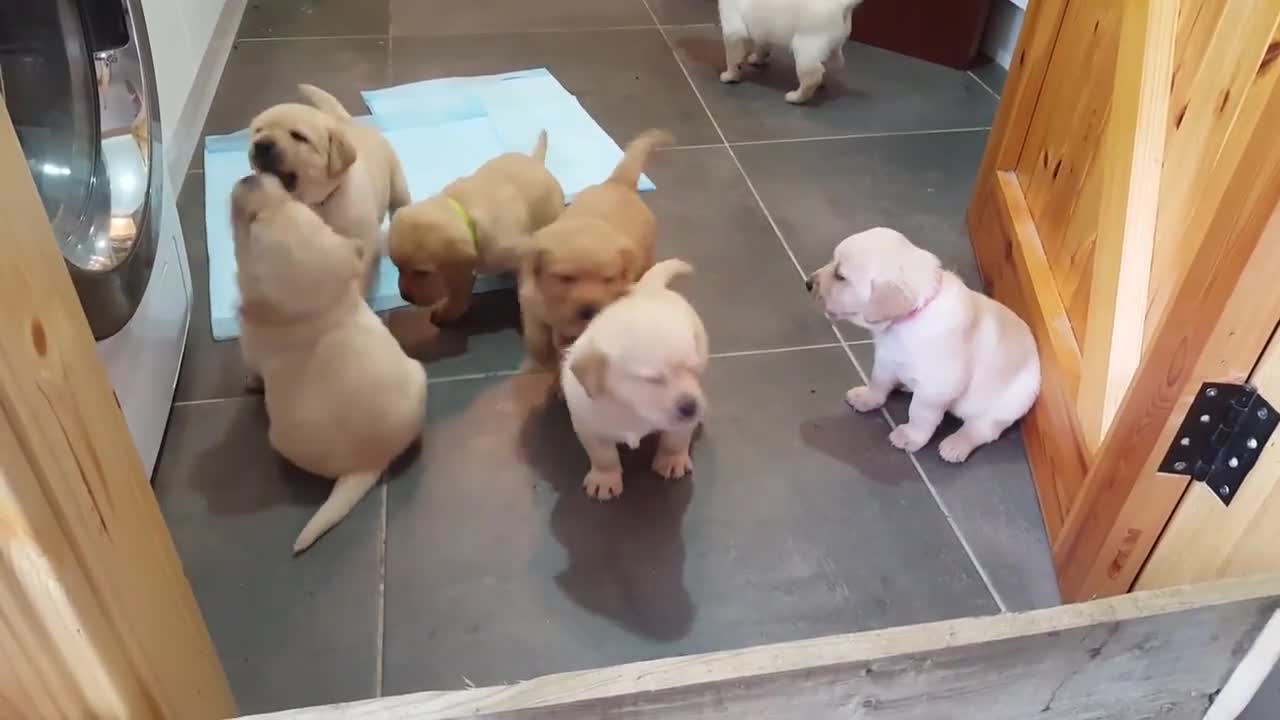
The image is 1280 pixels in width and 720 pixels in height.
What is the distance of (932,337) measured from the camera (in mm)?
1417

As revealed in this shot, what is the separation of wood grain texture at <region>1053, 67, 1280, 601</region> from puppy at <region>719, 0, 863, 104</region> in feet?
5.17

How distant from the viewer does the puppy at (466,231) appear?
1.66 m

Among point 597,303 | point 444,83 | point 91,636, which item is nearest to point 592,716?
point 91,636

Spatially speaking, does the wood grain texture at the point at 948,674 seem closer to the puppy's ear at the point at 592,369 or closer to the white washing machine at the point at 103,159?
the puppy's ear at the point at 592,369

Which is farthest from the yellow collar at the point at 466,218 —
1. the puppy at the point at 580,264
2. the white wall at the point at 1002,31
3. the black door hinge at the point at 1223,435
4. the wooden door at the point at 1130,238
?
the white wall at the point at 1002,31

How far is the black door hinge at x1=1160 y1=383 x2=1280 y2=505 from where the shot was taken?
3.32ft

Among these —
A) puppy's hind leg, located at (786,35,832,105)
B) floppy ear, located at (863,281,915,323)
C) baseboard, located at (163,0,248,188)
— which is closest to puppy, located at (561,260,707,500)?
floppy ear, located at (863,281,915,323)

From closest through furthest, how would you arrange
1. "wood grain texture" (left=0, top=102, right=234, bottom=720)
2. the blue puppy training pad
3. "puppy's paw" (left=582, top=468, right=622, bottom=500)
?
1. "wood grain texture" (left=0, top=102, right=234, bottom=720)
2. "puppy's paw" (left=582, top=468, right=622, bottom=500)
3. the blue puppy training pad

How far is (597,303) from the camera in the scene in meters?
1.46

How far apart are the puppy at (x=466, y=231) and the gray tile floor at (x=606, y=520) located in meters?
0.11

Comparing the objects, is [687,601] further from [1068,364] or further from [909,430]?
[1068,364]

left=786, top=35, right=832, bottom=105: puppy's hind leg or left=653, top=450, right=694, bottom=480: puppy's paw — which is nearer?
left=653, top=450, right=694, bottom=480: puppy's paw

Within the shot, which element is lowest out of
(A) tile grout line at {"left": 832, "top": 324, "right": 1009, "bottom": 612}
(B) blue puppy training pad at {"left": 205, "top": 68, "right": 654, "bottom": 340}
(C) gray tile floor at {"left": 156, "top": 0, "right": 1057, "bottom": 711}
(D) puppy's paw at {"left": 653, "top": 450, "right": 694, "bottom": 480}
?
(B) blue puppy training pad at {"left": 205, "top": 68, "right": 654, "bottom": 340}

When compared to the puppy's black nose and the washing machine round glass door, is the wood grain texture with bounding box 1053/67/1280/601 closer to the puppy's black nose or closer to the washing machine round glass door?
the puppy's black nose
